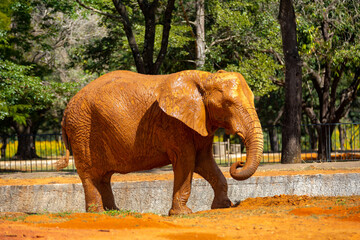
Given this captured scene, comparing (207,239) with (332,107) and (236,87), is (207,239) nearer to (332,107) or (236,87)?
(236,87)

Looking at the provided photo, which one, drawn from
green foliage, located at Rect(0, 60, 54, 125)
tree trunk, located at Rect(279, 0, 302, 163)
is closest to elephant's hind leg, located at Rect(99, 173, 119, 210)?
tree trunk, located at Rect(279, 0, 302, 163)

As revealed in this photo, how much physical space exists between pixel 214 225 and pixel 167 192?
15.7ft

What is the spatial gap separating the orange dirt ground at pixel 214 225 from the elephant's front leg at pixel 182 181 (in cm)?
50

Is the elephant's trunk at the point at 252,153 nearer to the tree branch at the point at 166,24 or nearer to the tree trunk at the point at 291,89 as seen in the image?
the tree branch at the point at 166,24

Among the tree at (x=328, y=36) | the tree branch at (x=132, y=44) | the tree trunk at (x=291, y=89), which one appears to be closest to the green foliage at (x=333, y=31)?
the tree at (x=328, y=36)

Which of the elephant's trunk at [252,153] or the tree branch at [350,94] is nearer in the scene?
the elephant's trunk at [252,153]

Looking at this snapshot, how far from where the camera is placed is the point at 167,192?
1225 cm

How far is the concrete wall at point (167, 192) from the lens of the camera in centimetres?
1209

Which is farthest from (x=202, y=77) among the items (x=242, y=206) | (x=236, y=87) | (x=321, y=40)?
(x=321, y=40)

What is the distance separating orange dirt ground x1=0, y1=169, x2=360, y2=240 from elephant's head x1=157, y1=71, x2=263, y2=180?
0.95 meters

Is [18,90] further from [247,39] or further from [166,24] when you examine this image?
[247,39]

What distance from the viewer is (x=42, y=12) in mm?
30312

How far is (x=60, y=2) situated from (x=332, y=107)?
43.6 feet

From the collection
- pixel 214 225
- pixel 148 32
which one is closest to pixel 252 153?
pixel 214 225
